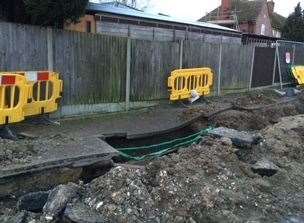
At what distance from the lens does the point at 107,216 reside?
557cm

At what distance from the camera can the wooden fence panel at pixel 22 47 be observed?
8930 mm

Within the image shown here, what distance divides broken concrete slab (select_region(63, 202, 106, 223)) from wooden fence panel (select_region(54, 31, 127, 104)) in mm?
4833

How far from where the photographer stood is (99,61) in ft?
36.0

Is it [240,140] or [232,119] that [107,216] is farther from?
[232,119]

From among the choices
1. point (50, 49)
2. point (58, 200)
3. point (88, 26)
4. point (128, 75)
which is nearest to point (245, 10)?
point (88, 26)

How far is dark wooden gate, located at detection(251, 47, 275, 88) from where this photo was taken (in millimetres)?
18791

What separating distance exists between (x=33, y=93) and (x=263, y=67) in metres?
12.5

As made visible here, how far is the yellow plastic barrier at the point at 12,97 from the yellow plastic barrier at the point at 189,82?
16.8ft

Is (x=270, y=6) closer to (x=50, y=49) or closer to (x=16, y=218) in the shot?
(x=50, y=49)

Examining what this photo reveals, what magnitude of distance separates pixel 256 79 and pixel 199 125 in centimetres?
803

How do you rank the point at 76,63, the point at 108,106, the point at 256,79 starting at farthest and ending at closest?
the point at 256,79 < the point at 108,106 < the point at 76,63

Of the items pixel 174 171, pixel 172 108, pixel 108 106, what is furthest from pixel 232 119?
pixel 174 171

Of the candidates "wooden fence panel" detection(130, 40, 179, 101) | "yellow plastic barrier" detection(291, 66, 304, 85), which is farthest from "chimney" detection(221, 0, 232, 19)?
"wooden fence panel" detection(130, 40, 179, 101)

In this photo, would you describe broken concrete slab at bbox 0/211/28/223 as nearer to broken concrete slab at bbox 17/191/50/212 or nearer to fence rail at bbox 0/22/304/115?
broken concrete slab at bbox 17/191/50/212
